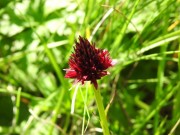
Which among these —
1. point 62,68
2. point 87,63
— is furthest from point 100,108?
point 62,68

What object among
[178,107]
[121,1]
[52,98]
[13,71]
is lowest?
[178,107]

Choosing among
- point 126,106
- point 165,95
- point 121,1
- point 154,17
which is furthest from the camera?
point 126,106

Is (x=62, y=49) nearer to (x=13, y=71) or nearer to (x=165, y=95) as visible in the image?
(x=13, y=71)

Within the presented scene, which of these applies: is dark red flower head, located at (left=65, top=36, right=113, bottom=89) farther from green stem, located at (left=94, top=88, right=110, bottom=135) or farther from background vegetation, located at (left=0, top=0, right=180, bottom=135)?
background vegetation, located at (left=0, top=0, right=180, bottom=135)

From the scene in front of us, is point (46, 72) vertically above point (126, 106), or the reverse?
point (46, 72)

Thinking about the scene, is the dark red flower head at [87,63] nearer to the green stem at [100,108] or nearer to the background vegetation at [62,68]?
the green stem at [100,108]

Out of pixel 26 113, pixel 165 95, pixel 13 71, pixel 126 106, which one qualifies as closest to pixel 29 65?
pixel 13 71

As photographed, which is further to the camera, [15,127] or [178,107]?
[15,127]

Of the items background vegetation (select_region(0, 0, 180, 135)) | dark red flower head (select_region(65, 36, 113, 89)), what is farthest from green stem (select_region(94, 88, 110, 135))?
background vegetation (select_region(0, 0, 180, 135))
